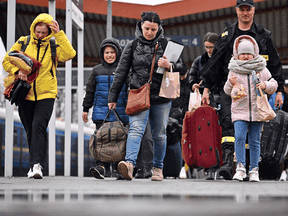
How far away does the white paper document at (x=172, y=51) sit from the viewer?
15.6 ft

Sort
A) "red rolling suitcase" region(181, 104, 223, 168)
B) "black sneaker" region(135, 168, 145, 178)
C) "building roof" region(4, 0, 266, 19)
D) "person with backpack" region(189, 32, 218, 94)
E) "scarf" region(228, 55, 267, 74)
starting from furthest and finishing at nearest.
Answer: "building roof" region(4, 0, 266, 19) → "person with backpack" region(189, 32, 218, 94) → "black sneaker" region(135, 168, 145, 178) → "red rolling suitcase" region(181, 104, 223, 168) → "scarf" region(228, 55, 267, 74)

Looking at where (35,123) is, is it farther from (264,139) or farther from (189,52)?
(189,52)

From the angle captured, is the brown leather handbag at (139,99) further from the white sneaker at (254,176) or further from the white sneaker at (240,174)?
the white sneaker at (254,176)

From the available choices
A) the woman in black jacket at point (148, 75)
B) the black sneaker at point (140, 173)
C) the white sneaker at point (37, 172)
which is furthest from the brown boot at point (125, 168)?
the black sneaker at point (140, 173)

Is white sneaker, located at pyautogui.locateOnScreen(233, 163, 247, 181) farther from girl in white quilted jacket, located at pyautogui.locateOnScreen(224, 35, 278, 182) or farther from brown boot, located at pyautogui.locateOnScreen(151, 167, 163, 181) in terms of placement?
brown boot, located at pyautogui.locateOnScreen(151, 167, 163, 181)

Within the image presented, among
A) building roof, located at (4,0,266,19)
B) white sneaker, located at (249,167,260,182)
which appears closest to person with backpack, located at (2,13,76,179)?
white sneaker, located at (249,167,260,182)

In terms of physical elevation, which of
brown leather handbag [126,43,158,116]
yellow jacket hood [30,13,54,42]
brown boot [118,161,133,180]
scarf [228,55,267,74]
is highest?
yellow jacket hood [30,13,54,42]

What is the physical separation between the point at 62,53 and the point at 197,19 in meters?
10.8

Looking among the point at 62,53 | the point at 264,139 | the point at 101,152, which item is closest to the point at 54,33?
the point at 62,53

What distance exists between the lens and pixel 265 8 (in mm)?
14984

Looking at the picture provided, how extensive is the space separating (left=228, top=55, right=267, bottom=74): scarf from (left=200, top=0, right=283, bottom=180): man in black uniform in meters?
0.42

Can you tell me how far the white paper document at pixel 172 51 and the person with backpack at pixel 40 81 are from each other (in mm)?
1147

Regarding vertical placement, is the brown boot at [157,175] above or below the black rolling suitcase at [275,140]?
below

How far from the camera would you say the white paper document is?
4.76m
